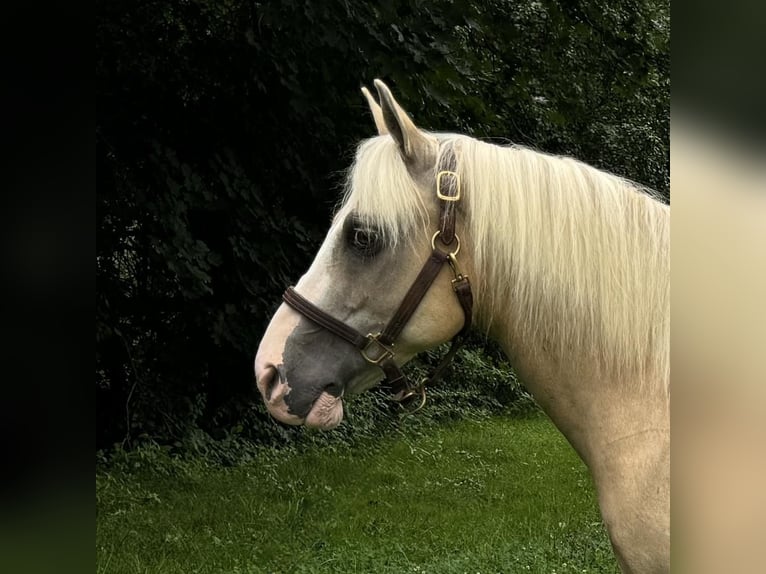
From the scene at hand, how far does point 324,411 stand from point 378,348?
249 mm

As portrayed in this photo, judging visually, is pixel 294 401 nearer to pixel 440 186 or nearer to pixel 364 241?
pixel 364 241

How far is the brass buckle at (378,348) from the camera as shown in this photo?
1964 millimetres

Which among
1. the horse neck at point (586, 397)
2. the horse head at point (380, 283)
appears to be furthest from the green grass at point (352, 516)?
the horse neck at point (586, 397)

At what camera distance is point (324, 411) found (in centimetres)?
205

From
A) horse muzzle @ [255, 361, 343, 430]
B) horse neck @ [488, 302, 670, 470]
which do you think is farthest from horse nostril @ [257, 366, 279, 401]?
horse neck @ [488, 302, 670, 470]

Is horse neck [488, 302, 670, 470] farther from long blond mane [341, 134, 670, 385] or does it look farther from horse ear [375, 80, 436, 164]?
horse ear [375, 80, 436, 164]

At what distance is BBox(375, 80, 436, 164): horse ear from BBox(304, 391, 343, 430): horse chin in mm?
690

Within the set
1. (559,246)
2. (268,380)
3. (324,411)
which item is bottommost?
(324,411)

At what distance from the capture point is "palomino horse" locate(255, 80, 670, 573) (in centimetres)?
174

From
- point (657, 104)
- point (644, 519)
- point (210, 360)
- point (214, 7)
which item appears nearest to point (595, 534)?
point (210, 360)

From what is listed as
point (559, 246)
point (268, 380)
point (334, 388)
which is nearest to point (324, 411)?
point (334, 388)
